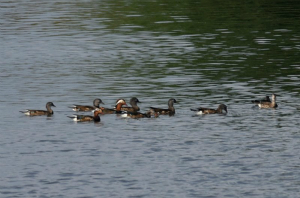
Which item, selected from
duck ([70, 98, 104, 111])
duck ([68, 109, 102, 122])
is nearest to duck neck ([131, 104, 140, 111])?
duck ([70, 98, 104, 111])

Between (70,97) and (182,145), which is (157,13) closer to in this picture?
(70,97)

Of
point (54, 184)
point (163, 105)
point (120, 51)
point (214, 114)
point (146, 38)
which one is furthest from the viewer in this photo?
point (146, 38)

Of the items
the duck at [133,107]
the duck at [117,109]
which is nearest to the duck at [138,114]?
the duck at [117,109]

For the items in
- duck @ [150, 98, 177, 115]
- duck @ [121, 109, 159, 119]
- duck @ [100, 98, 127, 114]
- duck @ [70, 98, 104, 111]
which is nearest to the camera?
duck @ [121, 109, 159, 119]

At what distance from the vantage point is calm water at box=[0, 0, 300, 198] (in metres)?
26.7

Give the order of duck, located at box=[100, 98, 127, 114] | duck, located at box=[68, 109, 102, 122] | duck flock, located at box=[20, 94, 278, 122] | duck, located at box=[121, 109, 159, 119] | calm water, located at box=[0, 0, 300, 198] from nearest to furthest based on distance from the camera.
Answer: calm water, located at box=[0, 0, 300, 198] → duck, located at box=[68, 109, 102, 122] → duck flock, located at box=[20, 94, 278, 122] → duck, located at box=[121, 109, 159, 119] → duck, located at box=[100, 98, 127, 114]

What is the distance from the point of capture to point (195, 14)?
271ft

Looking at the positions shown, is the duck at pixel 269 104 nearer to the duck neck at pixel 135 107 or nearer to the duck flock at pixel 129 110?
the duck flock at pixel 129 110

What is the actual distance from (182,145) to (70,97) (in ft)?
38.7

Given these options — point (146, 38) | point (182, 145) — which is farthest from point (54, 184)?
point (146, 38)

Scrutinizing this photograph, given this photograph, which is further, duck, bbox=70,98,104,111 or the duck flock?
duck, bbox=70,98,104,111

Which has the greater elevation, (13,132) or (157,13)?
(157,13)

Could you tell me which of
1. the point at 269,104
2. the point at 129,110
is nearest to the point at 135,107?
the point at 129,110

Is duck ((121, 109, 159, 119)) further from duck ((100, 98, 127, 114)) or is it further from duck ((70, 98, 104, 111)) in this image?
duck ((70, 98, 104, 111))
